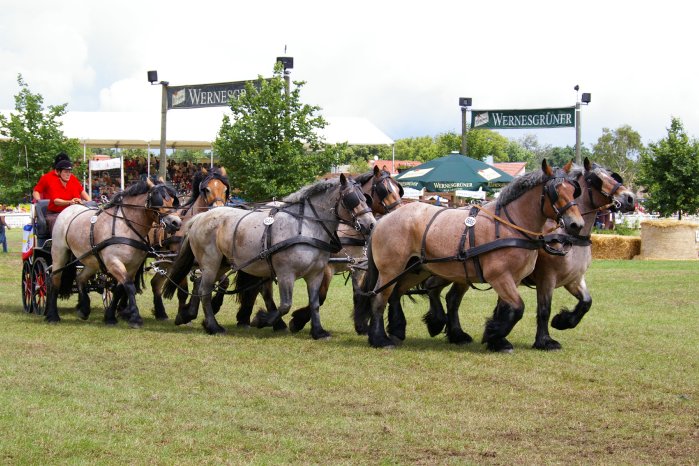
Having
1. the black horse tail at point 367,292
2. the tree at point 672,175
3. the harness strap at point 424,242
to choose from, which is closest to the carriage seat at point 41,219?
the black horse tail at point 367,292

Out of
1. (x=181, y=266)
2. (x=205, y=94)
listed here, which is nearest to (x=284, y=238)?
(x=181, y=266)

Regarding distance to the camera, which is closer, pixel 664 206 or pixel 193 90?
pixel 193 90

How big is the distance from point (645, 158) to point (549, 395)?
29.0 meters

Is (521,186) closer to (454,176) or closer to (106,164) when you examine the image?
(454,176)

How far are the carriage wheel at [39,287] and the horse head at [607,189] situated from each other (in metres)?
8.39

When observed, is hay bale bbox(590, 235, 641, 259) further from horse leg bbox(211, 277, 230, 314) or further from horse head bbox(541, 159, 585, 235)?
horse head bbox(541, 159, 585, 235)

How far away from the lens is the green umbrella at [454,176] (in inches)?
1057

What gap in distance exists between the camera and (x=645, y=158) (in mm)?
35344

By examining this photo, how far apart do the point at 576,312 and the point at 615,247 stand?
17797 millimetres

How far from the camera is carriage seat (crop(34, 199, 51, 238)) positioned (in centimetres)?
1435

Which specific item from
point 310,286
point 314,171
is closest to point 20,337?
point 310,286

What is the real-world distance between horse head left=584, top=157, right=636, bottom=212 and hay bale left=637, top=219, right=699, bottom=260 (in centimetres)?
1704

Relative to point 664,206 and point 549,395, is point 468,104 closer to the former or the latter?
point 664,206

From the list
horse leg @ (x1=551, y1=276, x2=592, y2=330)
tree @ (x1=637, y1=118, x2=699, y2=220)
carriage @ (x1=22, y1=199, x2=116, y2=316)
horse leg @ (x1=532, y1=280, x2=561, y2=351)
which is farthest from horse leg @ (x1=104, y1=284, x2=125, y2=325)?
tree @ (x1=637, y1=118, x2=699, y2=220)
